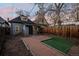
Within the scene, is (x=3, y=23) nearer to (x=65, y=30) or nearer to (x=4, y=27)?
(x=4, y=27)

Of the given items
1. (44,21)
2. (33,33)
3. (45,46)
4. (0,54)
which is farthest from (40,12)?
(0,54)

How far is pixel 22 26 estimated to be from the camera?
1.98 m

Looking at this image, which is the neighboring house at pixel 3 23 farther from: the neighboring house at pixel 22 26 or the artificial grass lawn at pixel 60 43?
the artificial grass lawn at pixel 60 43

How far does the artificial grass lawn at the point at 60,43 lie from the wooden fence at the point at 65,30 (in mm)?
71

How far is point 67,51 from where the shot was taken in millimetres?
1932

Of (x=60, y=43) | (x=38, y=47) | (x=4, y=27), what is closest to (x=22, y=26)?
(x=4, y=27)

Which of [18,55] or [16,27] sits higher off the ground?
[16,27]

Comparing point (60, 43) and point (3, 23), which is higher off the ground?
point (3, 23)

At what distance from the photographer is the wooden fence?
76.7 inches

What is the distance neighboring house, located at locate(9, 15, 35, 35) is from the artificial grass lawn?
232 mm

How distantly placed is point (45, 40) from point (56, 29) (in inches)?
7.5

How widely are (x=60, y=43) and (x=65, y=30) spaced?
0.17 metres

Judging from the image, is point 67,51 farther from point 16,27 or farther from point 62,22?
point 16,27

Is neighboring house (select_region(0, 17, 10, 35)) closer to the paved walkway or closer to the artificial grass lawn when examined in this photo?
the paved walkway
